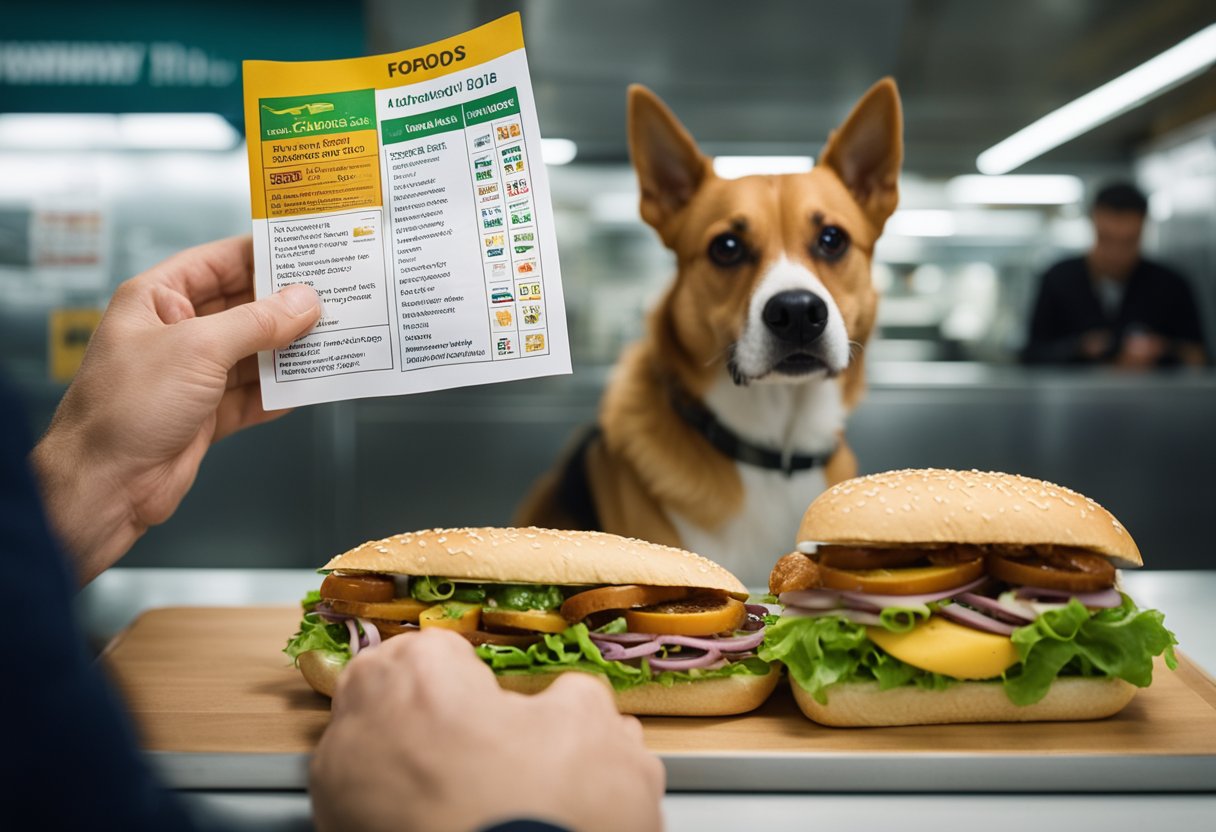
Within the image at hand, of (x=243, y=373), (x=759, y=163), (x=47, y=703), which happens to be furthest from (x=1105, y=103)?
(x=47, y=703)

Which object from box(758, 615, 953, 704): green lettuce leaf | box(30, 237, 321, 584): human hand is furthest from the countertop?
box(30, 237, 321, 584): human hand

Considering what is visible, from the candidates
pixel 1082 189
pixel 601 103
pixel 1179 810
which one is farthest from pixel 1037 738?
pixel 1082 189

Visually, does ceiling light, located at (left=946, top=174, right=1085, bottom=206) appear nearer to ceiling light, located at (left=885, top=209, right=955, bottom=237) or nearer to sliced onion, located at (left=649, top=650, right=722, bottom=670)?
ceiling light, located at (left=885, top=209, right=955, bottom=237)

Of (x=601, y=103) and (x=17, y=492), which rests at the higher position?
(x=601, y=103)

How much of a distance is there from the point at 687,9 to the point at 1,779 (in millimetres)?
4120

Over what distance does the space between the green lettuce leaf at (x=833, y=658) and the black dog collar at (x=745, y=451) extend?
0.85 m

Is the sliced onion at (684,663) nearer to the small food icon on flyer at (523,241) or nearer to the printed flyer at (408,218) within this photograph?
the printed flyer at (408,218)

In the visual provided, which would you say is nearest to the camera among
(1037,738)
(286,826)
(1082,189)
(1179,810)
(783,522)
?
(286,826)

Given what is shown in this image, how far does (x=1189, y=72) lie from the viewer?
4664 mm

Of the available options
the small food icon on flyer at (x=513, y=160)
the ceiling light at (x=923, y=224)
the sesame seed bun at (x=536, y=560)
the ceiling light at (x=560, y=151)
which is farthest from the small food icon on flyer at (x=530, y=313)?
the ceiling light at (x=923, y=224)

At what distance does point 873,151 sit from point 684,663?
1.09 m

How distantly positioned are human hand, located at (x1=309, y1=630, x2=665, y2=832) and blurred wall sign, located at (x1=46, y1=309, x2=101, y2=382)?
4394mm

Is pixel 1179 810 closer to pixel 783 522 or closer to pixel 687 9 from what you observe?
pixel 783 522

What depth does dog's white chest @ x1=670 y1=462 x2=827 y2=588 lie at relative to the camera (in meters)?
1.94
